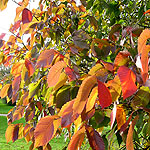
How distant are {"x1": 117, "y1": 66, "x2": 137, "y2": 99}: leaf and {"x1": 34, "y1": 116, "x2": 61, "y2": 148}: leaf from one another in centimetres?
24

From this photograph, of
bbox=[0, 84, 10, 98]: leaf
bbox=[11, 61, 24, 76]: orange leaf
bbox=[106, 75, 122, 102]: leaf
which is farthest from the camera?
bbox=[0, 84, 10, 98]: leaf

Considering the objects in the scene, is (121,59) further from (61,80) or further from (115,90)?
(61,80)

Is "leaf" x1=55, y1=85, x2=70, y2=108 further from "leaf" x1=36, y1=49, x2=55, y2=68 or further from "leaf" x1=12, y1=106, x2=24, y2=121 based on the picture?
"leaf" x1=12, y1=106, x2=24, y2=121

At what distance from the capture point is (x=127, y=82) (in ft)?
1.42

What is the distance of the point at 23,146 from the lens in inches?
250

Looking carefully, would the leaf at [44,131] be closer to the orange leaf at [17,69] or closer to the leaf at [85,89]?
the leaf at [85,89]

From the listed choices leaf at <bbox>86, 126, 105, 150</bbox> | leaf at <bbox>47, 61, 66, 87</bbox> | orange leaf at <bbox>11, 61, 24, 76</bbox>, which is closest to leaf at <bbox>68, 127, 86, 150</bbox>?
leaf at <bbox>86, 126, 105, 150</bbox>

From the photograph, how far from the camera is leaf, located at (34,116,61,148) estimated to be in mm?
534

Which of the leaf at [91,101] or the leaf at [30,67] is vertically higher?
the leaf at [30,67]

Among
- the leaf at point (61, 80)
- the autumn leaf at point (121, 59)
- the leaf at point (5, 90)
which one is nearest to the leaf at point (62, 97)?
the leaf at point (61, 80)

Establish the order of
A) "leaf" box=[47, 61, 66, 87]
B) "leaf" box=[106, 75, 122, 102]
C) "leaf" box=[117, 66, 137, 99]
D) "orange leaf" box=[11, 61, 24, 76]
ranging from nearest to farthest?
1. "leaf" box=[117, 66, 137, 99]
2. "leaf" box=[106, 75, 122, 102]
3. "leaf" box=[47, 61, 66, 87]
4. "orange leaf" box=[11, 61, 24, 76]

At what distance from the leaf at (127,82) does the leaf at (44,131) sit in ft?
0.79

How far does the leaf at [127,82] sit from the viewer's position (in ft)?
A: 1.36

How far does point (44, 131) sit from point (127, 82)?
0.26 m
